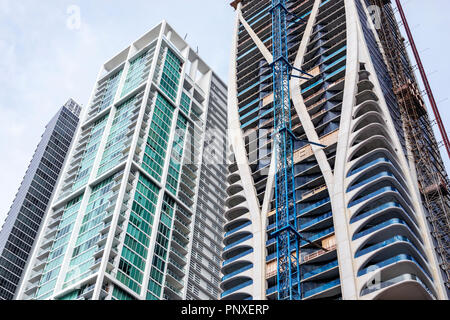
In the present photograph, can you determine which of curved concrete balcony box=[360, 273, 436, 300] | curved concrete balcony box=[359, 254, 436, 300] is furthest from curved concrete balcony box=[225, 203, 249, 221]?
curved concrete balcony box=[360, 273, 436, 300]

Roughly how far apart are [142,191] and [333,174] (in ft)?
120

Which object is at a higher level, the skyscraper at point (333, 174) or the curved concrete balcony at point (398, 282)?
the skyscraper at point (333, 174)

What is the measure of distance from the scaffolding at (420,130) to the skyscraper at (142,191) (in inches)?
1692

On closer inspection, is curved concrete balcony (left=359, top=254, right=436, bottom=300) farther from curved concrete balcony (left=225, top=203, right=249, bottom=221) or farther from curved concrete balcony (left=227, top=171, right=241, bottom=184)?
curved concrete balcony (left=227, top=171, right=241, bottom=184)

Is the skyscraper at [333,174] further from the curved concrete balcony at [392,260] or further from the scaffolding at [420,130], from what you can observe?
the scaffolding at [420,130]

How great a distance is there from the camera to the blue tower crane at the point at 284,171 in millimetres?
68625

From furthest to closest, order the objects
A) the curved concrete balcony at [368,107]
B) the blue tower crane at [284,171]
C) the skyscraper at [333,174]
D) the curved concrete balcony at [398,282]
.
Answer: the curved concrete balcony at [368,107], the blue tower crane at [284,171], the skyscraper at [333,174], the curved concrete balcony at [398,282]

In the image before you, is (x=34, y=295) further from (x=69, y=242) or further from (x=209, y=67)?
(x=209, y=67)

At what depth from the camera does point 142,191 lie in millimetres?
99312

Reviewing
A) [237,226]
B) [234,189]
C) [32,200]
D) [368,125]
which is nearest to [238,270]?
[237,226]

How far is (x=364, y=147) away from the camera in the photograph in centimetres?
8000

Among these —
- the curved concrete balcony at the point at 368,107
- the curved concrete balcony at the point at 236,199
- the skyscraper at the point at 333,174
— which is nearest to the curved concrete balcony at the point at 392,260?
the skyscraper at the point at 333,174
